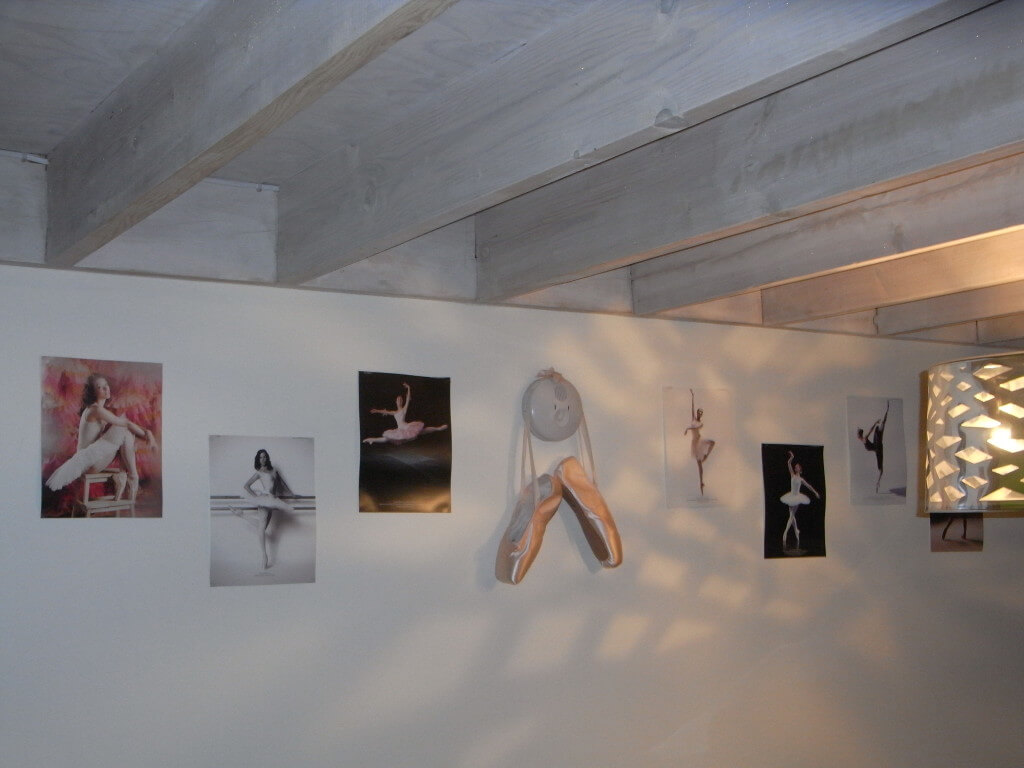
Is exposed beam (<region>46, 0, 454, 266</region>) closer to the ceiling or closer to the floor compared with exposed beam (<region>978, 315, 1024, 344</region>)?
closer to the ceiling

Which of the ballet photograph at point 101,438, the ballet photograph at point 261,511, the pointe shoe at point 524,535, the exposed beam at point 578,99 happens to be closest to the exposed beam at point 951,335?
the pointe shoe at point 524,535

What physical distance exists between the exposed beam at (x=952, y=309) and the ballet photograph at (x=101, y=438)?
293 cm

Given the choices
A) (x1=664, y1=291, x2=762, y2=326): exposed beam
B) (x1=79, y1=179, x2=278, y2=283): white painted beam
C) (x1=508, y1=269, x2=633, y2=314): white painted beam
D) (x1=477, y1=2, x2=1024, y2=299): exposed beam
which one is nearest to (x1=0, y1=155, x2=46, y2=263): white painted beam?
(x1=79, y1=179, x2=278, y2=283): white painted beam

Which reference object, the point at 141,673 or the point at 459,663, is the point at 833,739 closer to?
the point at 459,663

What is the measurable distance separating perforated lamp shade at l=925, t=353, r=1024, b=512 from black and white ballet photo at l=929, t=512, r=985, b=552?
10.2ft

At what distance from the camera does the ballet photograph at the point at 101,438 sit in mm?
3129

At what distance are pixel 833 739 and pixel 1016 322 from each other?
2.02 metres

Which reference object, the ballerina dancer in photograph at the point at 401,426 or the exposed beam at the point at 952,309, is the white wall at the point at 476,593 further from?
the exposed beam at the point at 952,309

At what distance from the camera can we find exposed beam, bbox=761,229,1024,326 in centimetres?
357

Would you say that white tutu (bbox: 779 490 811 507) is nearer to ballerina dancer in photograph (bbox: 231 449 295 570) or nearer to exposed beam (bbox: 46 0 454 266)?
ballerina dancer in photograph (bbox: 231 449 295 570)

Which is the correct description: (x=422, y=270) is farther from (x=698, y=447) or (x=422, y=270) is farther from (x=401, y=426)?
(x=698, y=447)

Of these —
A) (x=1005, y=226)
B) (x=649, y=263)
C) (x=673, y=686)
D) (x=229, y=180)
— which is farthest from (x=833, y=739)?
(x=229, y=180)

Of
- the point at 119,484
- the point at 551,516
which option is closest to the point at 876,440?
the point at 551,516

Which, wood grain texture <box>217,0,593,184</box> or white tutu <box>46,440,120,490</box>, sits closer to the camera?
wood grain texture <box>217,0,593,184</box>
